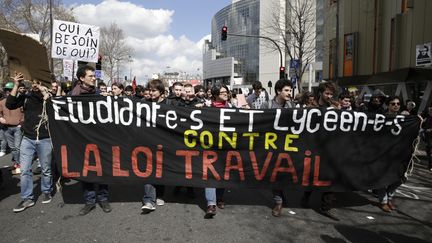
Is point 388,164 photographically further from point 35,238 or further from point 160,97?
point 35,238

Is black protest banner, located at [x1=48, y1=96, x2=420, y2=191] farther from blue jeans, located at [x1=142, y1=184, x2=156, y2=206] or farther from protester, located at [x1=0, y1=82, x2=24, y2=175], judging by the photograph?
protester, located at [x1=0, y1=82, x2=24, y2=175]

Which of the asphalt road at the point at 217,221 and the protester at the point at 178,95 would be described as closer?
the asphalt road at the point at 217,221

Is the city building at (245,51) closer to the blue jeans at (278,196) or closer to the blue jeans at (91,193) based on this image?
the blue jeans at (278,196)

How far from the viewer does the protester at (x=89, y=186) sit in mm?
5078

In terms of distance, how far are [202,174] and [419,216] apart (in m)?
3.02

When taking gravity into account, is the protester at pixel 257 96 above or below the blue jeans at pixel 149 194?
above

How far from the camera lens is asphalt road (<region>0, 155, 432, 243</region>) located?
424 centimetres

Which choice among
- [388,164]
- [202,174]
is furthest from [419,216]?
[202,174]

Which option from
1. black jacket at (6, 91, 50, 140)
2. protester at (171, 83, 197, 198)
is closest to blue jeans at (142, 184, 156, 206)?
protester at (171, 83, 197, 198)

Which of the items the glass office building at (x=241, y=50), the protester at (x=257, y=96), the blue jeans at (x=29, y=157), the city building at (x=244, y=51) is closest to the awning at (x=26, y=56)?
the blue jeans at (x=29, y=157)

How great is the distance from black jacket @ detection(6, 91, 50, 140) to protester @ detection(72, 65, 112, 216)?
0.57m

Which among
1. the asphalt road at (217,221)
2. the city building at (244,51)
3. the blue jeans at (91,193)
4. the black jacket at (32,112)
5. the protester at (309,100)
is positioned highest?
the city building at (244,51)

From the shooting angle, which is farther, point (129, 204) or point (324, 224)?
point (129, 204)

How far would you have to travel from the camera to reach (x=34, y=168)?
782 centimetres
